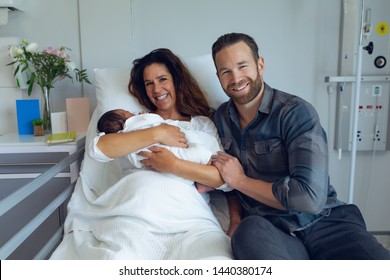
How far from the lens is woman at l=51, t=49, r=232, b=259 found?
111 cm

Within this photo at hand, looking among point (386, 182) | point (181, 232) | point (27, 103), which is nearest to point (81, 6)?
point (27, 103)

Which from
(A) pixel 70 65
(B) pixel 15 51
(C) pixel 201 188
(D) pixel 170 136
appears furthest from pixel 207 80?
(B) pixel 15 51

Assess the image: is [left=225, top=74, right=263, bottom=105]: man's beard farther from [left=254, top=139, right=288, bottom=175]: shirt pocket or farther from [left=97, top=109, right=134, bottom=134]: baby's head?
[left=97, top=109, right=134, bottom=134]: baby's head

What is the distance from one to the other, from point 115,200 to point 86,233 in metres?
0.17

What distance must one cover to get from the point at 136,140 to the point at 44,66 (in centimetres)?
106

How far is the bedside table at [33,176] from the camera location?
1.78 metres

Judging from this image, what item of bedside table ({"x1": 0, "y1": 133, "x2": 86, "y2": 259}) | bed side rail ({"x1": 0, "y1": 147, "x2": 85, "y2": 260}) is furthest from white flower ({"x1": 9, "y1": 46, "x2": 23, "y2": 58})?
bed side rail ({"x1": 0, "y1": 147, "x2": 85, "y2": 260})

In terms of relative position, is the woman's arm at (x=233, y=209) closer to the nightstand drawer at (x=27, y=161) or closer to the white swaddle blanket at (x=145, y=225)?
the white swaddle blanket at (x=145, y=225)

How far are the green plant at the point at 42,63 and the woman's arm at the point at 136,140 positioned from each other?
0.92 meters

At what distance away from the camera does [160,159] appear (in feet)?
4.22
